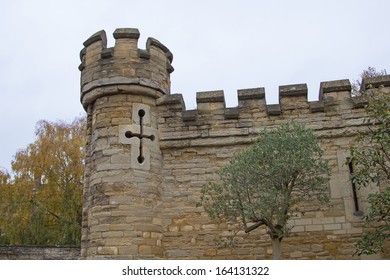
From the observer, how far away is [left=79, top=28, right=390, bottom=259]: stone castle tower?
7.51m

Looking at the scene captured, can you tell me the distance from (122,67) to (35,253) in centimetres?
580

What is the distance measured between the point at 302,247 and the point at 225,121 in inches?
100

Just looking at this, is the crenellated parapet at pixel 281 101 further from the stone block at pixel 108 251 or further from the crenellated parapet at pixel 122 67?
the stone block at pixel 108 251

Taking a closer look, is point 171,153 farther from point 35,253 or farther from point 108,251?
point 35,253

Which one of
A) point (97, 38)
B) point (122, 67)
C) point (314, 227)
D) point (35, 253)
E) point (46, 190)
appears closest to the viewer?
point (314, 227)

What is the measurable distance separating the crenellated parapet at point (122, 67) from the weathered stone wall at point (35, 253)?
4671 millimetres

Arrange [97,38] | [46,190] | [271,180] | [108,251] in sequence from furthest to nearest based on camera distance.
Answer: [46,190], [97,38], [108,251], [271,180]

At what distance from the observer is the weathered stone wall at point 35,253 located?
11.3 metres

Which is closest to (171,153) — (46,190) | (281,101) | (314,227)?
(281,101)

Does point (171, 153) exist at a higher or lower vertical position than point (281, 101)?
lower

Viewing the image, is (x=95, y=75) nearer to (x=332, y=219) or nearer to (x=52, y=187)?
(x=332, y=219)

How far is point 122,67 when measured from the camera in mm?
8258

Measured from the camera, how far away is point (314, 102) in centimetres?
821
